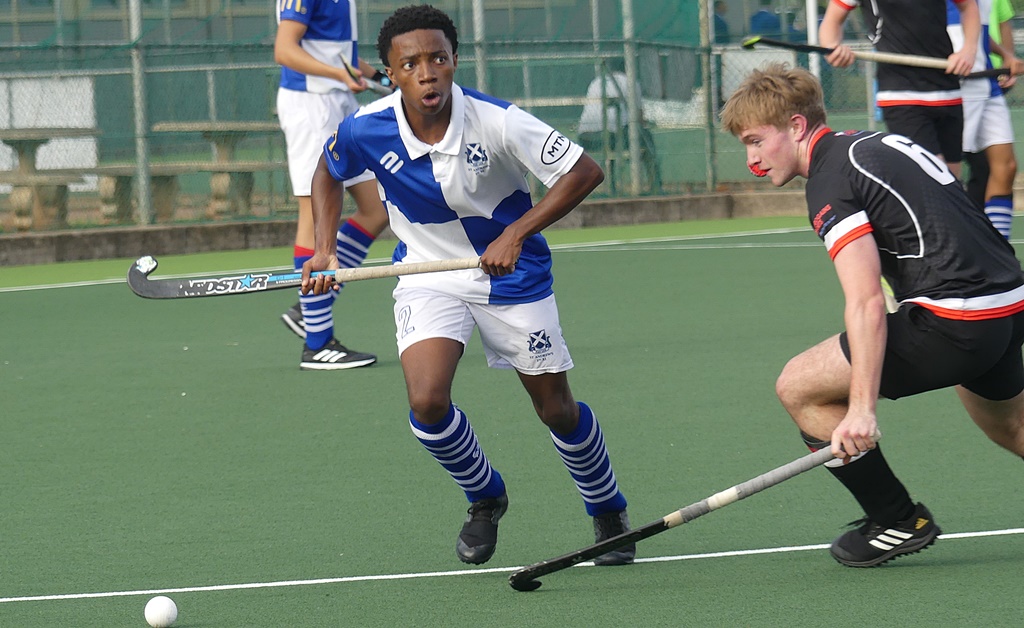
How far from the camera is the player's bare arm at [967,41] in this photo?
23.3 ft

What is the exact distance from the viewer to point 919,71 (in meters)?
7.26

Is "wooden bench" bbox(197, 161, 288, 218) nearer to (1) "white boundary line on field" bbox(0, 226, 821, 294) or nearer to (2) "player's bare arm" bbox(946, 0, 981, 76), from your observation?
(1) "white boundary line on field" bbox(0, 226, 821, 294)

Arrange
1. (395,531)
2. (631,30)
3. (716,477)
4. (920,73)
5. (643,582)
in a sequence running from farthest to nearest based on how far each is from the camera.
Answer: (631,30) < (920,73) < (716,477) < (395,531) < (643,582)

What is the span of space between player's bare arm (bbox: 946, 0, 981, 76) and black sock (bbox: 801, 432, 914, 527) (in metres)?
3.67

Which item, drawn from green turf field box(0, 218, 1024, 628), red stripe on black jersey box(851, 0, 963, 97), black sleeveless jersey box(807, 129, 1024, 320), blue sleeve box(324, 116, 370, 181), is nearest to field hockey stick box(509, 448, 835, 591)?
green turf field box(0, 218, 1024, 628)

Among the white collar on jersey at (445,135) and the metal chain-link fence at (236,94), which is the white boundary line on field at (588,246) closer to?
the metal chain-link fence at (236,94)

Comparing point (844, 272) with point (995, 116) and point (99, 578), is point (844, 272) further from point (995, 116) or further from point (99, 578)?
point (995, 116)

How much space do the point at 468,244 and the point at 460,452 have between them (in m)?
0.54

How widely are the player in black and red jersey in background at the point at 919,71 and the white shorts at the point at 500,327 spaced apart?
3.48 meters

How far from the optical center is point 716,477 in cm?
484

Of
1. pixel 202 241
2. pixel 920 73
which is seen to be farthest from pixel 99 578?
pixel 202 241

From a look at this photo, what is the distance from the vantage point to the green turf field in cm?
372

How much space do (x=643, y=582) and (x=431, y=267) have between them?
916 mm

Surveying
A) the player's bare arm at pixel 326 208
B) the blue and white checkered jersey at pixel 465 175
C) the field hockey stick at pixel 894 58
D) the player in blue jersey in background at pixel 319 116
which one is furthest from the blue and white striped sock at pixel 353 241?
the blue and white checkered jersey at pixel 465 175
